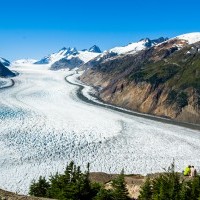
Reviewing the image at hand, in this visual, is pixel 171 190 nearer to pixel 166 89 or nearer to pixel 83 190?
pixel 83 190

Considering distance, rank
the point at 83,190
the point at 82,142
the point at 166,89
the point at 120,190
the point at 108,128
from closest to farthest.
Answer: the point at 120,190 < the point at 83,190 < the point at 82,142 < the point at 108,128 < the point at 166,89

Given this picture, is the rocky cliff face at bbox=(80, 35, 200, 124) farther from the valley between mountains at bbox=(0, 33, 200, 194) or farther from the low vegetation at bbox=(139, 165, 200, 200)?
A: the low vegetation at bbox=(139, 165, 200, 200)

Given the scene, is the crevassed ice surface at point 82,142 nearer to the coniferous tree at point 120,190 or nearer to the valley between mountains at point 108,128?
the valley between mountains at point 108,128

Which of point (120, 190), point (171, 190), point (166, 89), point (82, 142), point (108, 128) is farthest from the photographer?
point (166, 89)

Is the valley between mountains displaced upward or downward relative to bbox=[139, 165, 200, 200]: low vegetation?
upward

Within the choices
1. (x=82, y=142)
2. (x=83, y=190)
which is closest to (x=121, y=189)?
(x=83, y=190)

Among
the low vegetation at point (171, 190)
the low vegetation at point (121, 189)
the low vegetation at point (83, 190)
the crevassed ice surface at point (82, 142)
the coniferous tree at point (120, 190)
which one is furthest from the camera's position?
the crevassed ice surface at point (82, 142)

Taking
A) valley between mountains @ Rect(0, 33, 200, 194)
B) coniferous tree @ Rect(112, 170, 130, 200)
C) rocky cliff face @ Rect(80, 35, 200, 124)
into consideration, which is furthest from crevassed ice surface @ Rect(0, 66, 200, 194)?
coniferous tree @ Rect(112, 170, 130, 200)

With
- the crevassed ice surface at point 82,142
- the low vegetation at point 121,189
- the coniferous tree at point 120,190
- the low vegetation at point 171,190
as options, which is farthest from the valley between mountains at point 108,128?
the low vegetation at point 171,190

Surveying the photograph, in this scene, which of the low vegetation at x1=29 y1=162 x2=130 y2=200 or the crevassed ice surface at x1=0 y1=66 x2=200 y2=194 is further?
the crevassed ice surface at x1=0 y1=66 x2=200 y2=194
